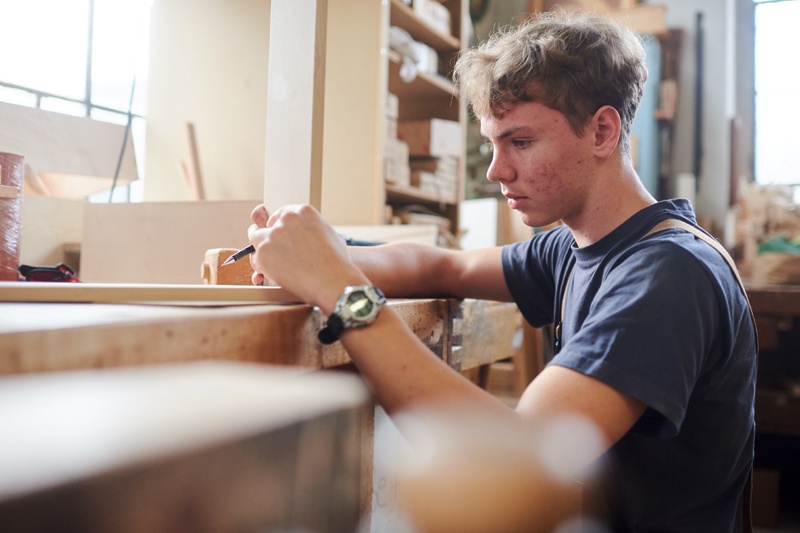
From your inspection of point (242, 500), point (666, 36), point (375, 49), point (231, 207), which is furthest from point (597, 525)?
point (666, 36)

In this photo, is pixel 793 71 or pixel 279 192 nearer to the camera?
pixel 279 192

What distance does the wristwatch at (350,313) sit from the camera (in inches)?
37.4

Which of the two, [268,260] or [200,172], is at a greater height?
[200,172]

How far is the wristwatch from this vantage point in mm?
951

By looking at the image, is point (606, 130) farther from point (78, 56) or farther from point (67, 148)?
point (78, 56)

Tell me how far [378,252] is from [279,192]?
0.28 metres

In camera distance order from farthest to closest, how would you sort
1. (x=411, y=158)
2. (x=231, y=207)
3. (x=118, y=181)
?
(x=411, y=158) → (x=118, y=181) → (x=231, y=207)

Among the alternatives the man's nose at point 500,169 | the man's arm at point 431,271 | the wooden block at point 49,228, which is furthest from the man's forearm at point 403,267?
the wooden block at point 49,228

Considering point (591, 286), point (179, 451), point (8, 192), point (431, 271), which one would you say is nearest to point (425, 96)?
point (431, 271)

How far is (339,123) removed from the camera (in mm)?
3336

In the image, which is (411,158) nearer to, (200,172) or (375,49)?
(375,49)

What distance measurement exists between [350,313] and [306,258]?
0.45ft

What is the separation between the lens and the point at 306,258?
104 centimetres

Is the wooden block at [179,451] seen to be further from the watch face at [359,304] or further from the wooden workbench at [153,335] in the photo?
the watch face at [359,304]
